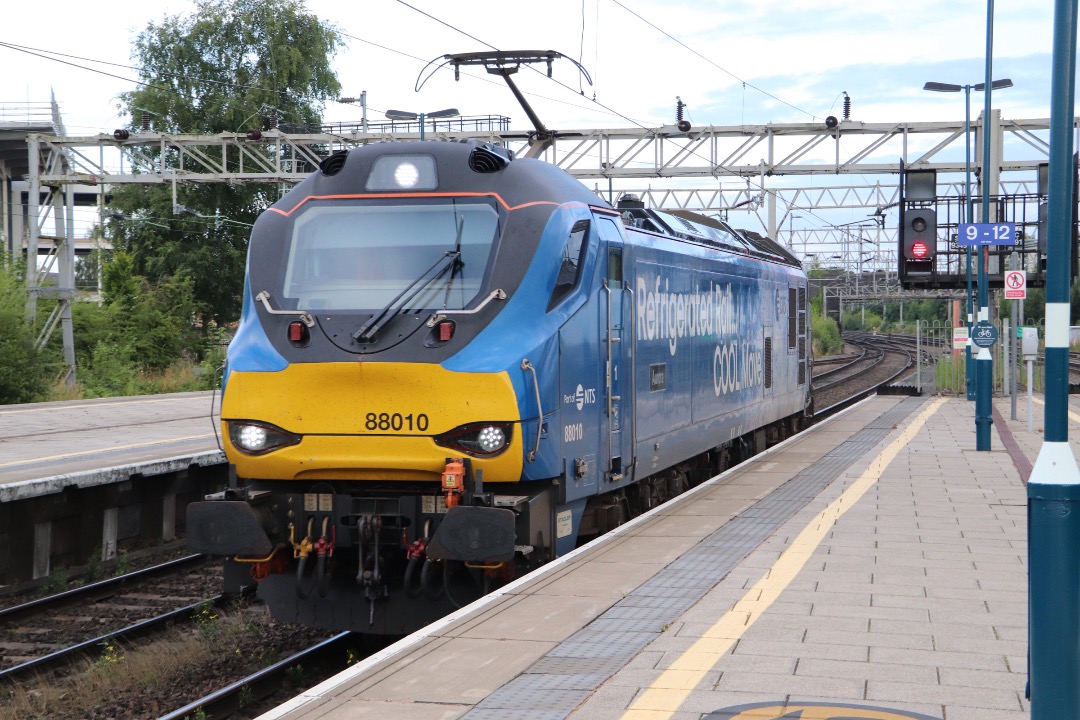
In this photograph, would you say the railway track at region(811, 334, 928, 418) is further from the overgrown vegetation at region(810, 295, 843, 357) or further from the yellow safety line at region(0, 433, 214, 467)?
the yellow safety line at region(0, 433, 214, 467)

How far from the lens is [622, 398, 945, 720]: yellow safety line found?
213 inches

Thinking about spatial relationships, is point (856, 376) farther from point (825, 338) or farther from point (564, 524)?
point (564, 524)

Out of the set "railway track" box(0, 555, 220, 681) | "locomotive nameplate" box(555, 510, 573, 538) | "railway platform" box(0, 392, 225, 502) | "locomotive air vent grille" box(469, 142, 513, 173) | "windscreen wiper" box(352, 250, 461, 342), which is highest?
"locomotive air vent grille" box(469, 142, 513, 173)

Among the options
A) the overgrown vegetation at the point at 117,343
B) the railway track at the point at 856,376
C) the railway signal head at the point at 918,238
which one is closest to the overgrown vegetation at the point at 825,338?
the railway track at the point at 856,376

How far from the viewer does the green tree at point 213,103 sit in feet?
153

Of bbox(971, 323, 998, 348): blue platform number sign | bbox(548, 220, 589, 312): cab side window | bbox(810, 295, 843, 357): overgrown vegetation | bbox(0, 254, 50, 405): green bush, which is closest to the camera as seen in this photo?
bbox(548, 220, 589, 312): cab side window

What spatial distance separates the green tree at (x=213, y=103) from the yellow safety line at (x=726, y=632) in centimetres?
3893

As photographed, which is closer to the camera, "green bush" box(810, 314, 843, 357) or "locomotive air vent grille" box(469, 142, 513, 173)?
"locomotive air vent grille" box(469, 142, 513, 173)

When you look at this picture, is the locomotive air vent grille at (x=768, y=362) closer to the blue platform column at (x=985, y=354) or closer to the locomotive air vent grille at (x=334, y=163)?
the blue platform column at (x=985, y=354)

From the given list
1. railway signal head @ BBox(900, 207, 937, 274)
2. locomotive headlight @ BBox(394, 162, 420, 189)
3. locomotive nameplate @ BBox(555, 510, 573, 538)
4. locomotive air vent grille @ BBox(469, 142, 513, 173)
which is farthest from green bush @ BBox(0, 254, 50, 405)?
locomotive nameplate @ BBox(555, 510, 573, 538)

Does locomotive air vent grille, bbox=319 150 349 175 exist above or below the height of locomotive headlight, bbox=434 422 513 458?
above

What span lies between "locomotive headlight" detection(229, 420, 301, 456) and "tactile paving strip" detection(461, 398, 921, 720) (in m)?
2.50

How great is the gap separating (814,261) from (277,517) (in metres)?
88.4

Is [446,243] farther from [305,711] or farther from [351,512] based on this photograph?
[305,711]
